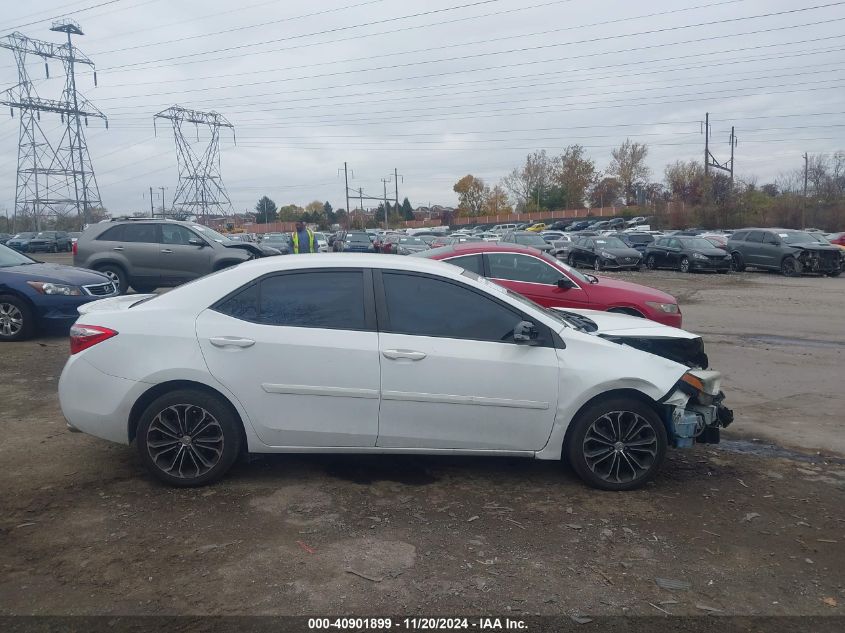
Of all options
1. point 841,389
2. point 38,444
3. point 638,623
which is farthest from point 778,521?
point 38,444

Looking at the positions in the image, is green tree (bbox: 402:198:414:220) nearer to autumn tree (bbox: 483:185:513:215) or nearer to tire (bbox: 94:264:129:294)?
autumn tree (bbox: 483:185:513:215)

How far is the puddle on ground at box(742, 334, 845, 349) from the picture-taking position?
10969 millimetres

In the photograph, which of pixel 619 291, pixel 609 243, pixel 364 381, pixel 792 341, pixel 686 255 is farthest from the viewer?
pixel 609 243

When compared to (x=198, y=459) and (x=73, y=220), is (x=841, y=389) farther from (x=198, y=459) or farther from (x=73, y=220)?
(x=73, y=220)

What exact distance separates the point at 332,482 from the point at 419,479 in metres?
0.63

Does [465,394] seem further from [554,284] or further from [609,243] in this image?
[609,243]

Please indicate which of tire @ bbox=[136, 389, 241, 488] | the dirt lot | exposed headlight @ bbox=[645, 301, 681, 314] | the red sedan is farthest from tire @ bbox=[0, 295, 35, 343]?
exposed headlight @ bbox=[645, 301, 681, 314]

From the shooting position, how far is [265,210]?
104875 mm

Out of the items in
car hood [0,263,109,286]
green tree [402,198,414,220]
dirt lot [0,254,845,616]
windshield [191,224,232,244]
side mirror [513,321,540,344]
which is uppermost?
green tree [402,198,414,220]

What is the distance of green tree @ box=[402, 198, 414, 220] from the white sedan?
4410 inches

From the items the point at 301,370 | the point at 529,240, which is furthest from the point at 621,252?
the point at 301,370

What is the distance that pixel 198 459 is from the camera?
4.78m

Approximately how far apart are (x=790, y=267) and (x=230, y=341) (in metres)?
24.7

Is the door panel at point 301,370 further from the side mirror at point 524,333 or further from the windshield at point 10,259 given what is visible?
the windshield at point 10,259
